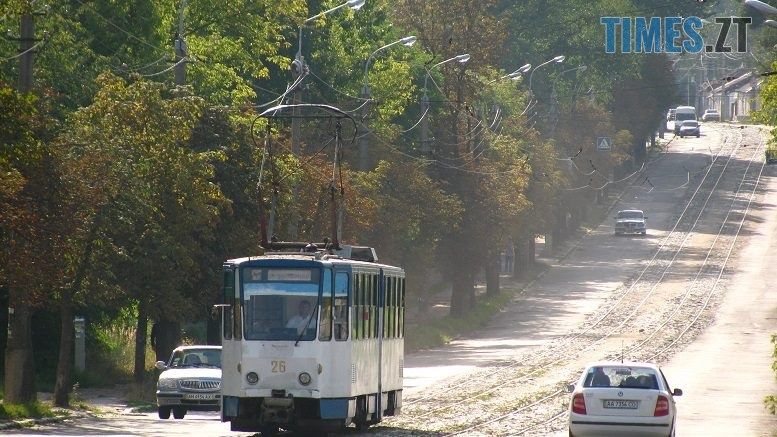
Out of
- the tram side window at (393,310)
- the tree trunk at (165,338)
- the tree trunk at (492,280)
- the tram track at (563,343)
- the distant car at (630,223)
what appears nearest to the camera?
the tram side window at (393,310)

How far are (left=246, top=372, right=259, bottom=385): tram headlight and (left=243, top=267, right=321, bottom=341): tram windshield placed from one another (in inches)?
22.3

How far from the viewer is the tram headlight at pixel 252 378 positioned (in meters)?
25.4

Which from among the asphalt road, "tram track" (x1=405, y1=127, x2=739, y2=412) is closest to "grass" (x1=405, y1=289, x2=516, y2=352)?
the asphalt road

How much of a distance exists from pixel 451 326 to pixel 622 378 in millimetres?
44074

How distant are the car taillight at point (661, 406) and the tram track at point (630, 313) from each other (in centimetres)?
534

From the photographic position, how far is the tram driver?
25672 mm

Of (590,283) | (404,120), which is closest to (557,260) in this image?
(590,283)

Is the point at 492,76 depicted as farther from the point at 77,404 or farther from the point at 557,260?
the point at 77,404

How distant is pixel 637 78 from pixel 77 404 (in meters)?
99.3

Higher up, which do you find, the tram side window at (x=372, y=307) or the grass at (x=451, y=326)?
the tram side window at (x=372, y=307)

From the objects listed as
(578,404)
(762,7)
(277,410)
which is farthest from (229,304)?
(762,7)

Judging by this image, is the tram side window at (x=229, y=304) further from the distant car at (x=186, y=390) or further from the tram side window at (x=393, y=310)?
the distant car at (x=186, y=390)

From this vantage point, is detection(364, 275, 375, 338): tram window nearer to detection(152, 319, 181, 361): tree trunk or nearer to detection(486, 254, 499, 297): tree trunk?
detection(152, 319, 181, 361): tree trunk

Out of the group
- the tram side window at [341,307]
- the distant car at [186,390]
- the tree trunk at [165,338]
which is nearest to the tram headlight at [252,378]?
the tram side window at [341,307]
